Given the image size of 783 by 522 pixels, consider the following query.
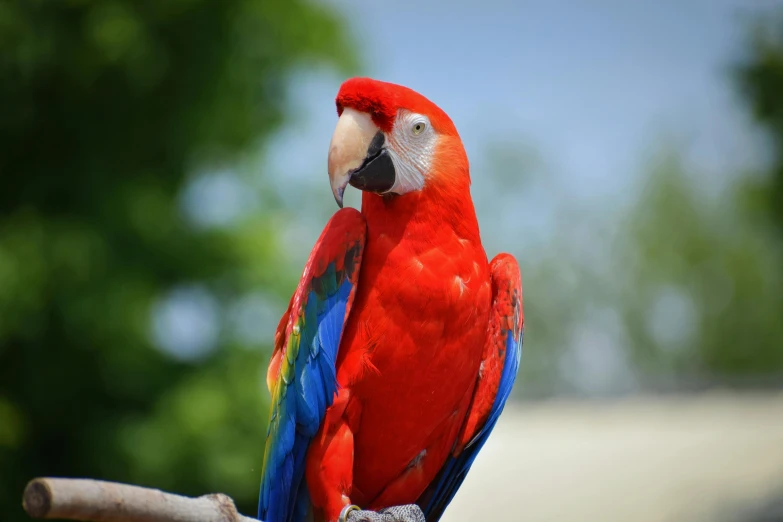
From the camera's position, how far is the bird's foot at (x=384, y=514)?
2.08m

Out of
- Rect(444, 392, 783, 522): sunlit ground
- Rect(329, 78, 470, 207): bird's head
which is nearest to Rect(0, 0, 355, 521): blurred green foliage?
Rect(329, 78, 470, 207): bird's head

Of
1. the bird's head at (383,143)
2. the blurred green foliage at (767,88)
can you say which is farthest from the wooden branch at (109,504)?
the blurred green foliage at (767,88)

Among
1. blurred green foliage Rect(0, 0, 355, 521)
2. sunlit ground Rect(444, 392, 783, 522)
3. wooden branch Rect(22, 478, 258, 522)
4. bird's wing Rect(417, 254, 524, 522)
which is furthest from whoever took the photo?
sunlit ground Rect(444, 392, 783, 522)

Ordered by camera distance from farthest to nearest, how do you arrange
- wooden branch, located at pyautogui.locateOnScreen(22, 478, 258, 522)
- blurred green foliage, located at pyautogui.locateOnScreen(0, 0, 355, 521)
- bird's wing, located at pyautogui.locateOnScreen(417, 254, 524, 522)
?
blurred green foliage, located at pyautogui.locateOnScreen(0, 0, 355, 521), bird's wing, located at pyautogui.locateOnScreen(417, 254, 524, 522), wooden branch, located at pyautogui.locateOnScreen(22, 478, 258, 522)

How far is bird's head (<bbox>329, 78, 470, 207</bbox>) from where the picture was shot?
2.09 metres

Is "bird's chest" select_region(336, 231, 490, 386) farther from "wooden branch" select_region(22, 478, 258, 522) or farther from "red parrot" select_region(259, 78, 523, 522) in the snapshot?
"wooden branch" select_region(22, 478, 258, 522)

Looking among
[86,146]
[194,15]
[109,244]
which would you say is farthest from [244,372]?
[194,15]

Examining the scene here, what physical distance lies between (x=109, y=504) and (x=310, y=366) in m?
0.96

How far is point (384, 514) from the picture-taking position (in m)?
2.13

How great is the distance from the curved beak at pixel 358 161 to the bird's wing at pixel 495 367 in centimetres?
54

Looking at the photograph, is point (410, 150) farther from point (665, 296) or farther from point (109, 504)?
point (665, 296)

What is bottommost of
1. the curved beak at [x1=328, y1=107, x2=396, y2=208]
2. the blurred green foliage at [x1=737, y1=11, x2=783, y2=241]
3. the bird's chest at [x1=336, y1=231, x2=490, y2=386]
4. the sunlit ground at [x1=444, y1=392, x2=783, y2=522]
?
the sunlit ground at [x1=444, y1=392, x2=783, y2=522]

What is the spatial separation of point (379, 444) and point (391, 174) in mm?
760

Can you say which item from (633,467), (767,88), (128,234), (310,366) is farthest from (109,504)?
(633,467)
